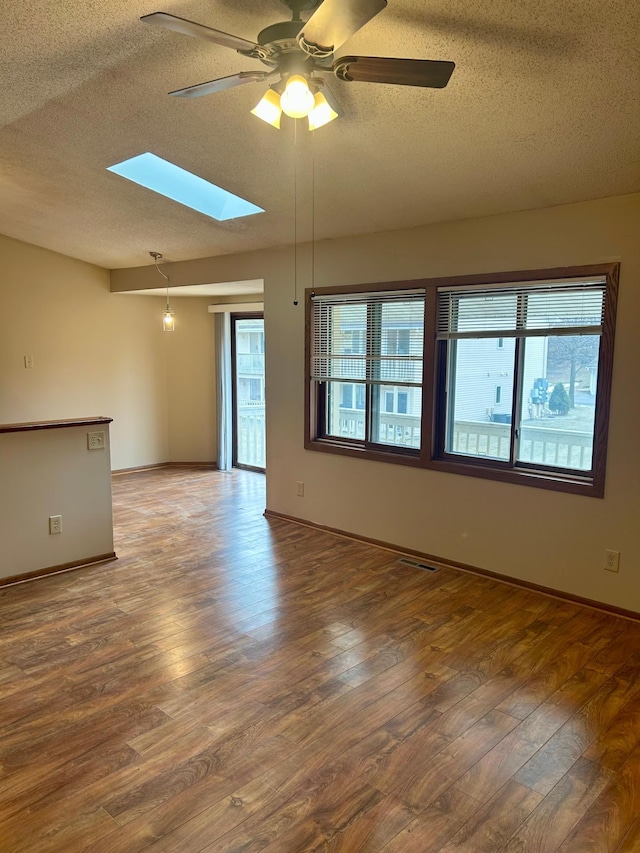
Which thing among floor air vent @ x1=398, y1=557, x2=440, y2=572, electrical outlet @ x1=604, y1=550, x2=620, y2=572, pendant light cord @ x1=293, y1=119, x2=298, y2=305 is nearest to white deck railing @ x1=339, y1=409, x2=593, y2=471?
electrical outlet @ x1=604, y1=550, x2=620, y2=572

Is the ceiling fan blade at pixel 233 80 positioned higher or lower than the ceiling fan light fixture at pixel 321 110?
higher

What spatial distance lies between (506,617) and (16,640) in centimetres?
282

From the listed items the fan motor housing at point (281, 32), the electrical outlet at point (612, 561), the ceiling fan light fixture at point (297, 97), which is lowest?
the electrical outlet at point (612, 561)

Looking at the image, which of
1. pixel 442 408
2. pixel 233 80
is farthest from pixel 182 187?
pixel 442 408

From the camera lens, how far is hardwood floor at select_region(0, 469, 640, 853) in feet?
6.28

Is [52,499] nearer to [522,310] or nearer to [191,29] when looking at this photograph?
[191,29]

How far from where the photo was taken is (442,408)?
425 cm

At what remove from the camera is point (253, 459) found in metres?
7.54

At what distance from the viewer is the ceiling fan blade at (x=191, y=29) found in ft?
5.60

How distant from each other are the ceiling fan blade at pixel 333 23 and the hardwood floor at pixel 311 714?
258 centimetres

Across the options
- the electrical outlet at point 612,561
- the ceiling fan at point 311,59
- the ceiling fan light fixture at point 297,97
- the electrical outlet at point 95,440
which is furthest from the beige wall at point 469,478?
the ceiling fan light fixture at point 297,97

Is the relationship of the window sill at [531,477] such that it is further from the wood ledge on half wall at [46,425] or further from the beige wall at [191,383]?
the beige wall at [191,383]

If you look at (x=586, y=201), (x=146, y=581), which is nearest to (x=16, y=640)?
(x=146, y=581)

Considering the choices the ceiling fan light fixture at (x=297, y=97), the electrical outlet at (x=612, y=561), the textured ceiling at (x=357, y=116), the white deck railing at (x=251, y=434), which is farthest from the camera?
the white deck railing at (x=251, y=434)
